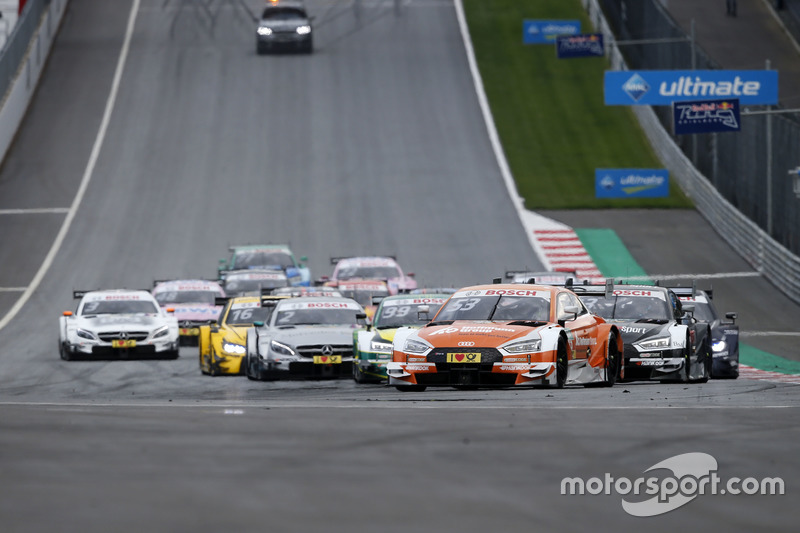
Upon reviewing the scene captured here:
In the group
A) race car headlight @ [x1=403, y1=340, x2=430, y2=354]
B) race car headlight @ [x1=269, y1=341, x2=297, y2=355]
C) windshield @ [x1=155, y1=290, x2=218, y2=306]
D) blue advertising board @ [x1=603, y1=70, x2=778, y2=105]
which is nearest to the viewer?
race car headlight @ [x1=403, y1=340, x2=430, y2=354]

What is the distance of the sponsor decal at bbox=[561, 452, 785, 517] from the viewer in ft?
24.2

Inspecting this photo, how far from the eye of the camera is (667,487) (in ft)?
25.7

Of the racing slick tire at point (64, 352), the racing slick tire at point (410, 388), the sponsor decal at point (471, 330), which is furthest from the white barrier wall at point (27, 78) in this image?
the sponsor decal at point (471, 330)

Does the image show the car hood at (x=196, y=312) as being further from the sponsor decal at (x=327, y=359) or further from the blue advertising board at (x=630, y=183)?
the blue advertising board at (x=630, y=183)

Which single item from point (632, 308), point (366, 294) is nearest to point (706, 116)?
point (366, 294)

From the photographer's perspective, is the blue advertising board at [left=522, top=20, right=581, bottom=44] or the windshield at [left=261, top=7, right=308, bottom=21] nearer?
the blue advertising board at [left=522, top=20, right=581, bottom=44]

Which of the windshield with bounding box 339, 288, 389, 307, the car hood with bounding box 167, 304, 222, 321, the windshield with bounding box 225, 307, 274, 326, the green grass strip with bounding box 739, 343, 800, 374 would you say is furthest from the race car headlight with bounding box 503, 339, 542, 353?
the car hood with bounding box 167, 304, 222, 321

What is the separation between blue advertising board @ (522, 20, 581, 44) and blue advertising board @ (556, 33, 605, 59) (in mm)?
7920

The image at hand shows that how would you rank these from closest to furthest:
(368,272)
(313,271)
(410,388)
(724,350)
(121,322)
A: (410,388)
(724,350)
(121,322)
(368,272)
(313,271)

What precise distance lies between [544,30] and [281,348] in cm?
3959

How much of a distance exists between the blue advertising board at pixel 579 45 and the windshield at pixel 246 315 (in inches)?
1048

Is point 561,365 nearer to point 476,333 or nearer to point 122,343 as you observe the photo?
point 476,333

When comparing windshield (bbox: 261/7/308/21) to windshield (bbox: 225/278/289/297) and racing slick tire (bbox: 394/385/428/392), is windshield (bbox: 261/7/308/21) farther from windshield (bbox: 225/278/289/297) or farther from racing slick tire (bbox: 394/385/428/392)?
racing slick tire (bbox: 394/385/428/392)

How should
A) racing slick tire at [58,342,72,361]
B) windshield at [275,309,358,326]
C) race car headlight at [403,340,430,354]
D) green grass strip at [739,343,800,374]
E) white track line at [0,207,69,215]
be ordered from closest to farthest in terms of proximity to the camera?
race car headlight at [403,340,430,354], windshield at [275,309,358,326], green grass strip at [739,343,800,374], racing slick tire at [58,342,72,361], white track line at [0,207,69,215]
